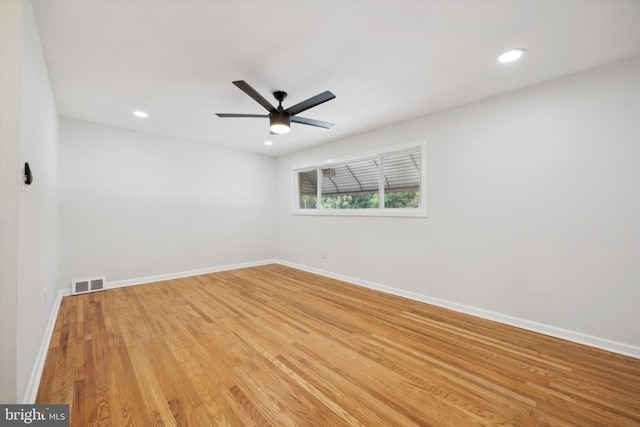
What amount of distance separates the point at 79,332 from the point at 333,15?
144 inches

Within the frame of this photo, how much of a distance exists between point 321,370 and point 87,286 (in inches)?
154

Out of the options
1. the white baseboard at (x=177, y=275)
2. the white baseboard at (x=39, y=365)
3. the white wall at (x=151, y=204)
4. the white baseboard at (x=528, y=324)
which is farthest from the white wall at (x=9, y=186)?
the white baseboard at (x=528, y=324)

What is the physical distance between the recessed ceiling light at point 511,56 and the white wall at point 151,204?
4665mm

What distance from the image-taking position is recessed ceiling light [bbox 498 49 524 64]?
79.7 inches

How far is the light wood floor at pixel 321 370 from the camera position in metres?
1.47

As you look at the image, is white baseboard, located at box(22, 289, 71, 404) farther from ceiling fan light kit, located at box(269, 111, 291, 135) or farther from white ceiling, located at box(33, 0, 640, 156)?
ceiling fan light kit, located at box(269, 111, 291, 135)

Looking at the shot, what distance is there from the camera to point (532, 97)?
255 cm

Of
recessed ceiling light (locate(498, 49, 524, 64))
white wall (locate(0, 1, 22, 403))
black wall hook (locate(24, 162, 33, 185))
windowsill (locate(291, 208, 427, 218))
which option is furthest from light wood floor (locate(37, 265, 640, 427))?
recessed ceiling light (locate(498, 49, 524, 64))

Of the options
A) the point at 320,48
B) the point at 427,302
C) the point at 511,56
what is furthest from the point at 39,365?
the point at 511,56

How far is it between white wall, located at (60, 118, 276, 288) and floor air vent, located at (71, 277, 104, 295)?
94 mm

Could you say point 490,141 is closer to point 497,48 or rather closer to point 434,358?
point 497,48

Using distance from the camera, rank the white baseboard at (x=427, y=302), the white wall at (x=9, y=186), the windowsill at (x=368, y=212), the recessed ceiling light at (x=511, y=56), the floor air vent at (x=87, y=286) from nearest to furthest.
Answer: the white wall at (x=9, y=186) < the white baseboard at (x=427, y=302) < the recessed ceiling light at (x=511, y=56) < the windowsill at (x=368, y=212) < the floor air vent at (x=87, y=286)

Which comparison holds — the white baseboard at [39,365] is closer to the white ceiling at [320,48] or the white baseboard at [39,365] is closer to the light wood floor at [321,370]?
the light wood floor at [321,370]

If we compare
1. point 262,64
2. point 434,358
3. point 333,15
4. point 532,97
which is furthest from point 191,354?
point 532,97
